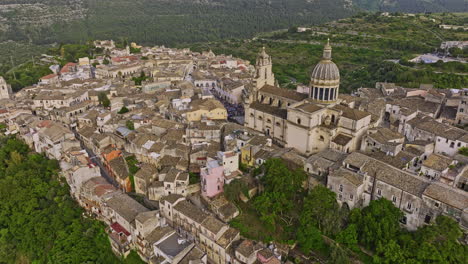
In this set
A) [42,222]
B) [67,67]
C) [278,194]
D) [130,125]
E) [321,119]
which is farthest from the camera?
[67,67]

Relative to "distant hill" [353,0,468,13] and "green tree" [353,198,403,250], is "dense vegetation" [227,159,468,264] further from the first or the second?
"distant hill" [353,0,468,13]

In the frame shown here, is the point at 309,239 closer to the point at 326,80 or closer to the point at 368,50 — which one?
the point at 326,80

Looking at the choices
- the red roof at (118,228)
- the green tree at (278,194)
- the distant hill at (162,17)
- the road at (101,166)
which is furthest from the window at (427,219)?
the distant hill at (162,17)

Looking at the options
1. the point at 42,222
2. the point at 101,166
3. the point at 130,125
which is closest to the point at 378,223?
the point at 130,125

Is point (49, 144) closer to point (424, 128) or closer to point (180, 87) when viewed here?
point (180, 87)

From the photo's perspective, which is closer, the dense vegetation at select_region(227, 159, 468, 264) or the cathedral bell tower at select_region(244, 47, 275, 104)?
the dense vegetation at select_region(227, 159, 468, 264)

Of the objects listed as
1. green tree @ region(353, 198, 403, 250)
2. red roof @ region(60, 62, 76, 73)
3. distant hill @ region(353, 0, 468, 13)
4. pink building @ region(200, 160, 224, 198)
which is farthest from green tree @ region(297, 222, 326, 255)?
distant hill @ region(353, 0, 468, 13)
